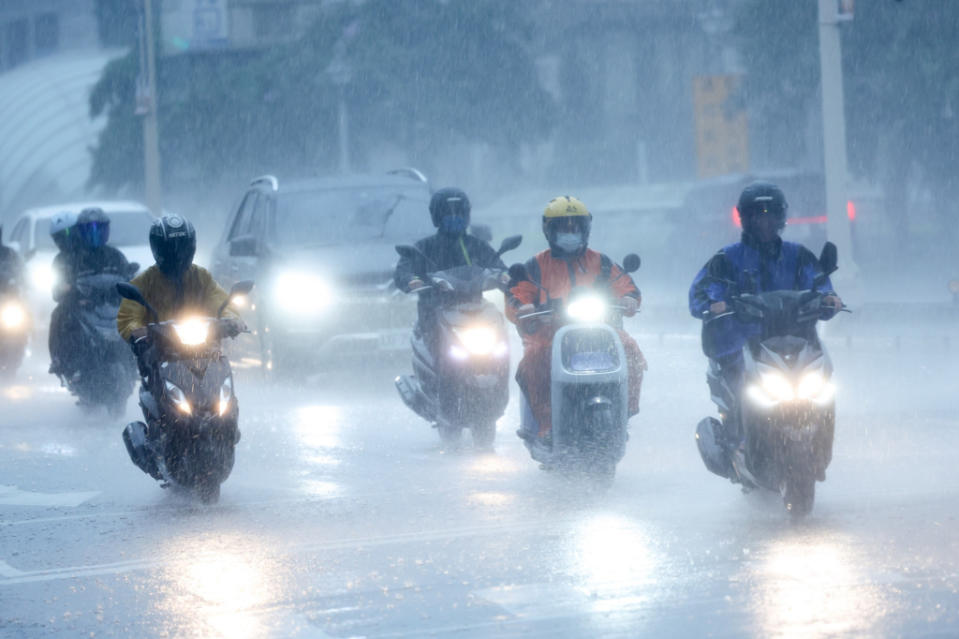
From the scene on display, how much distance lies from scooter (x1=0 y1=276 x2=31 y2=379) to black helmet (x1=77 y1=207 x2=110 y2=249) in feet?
14.9

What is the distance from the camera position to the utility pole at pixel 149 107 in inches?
1433

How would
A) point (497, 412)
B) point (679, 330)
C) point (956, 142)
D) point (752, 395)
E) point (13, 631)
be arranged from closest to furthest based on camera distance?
point (13, 631), point (752, 395), point (497, 412), point (679, 330), point (956, 142)

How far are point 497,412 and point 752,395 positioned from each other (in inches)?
141

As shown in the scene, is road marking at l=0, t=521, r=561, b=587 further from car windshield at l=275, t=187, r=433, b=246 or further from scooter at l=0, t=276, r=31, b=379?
scooter at l=0, t=276, r=31, b=379

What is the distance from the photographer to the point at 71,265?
14383 mm

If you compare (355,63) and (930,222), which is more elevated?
(355,63)

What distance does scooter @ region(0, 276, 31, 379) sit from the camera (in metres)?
18.5

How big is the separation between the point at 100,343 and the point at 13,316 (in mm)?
4664

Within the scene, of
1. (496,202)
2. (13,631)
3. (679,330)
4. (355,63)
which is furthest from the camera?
(496,202)

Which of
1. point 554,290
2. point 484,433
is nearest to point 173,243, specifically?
point 554,290

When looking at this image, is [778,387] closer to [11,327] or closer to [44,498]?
[44,498]

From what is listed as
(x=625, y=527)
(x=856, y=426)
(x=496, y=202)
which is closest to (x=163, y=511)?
(x=625, y=527)

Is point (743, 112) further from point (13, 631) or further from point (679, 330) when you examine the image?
point (13, 631)

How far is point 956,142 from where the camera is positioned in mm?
33156
